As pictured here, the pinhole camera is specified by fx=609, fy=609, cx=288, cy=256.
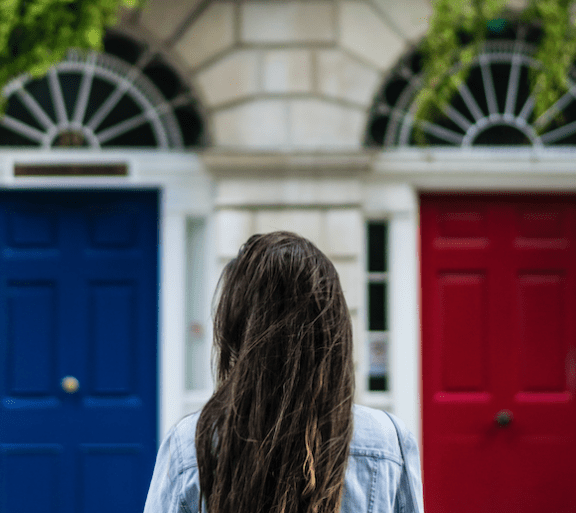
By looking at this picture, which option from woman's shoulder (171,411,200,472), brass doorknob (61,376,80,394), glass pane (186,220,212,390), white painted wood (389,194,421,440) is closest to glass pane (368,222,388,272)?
white painted wood (389,194,421,440)

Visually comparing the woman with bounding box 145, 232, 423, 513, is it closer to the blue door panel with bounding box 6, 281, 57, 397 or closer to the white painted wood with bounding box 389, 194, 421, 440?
the white painted wood with bounding box 389, 194, 421, 440

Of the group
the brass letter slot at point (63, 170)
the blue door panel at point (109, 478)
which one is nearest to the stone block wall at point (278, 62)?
the brass letter slot at point (63, 170)

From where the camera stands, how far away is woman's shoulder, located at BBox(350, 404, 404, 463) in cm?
125

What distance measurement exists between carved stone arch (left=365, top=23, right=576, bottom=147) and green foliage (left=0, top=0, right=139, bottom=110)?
206cm

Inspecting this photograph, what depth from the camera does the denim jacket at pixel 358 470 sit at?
1232 mm

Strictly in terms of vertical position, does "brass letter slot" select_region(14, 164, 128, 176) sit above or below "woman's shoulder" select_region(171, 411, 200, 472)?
above

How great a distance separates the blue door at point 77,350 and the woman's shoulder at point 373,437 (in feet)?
10.6

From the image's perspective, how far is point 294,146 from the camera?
411cm

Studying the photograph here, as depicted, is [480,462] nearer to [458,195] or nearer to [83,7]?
[458,195]

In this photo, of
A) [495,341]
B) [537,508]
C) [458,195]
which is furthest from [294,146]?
[537,508]

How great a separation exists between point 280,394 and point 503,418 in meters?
3.45

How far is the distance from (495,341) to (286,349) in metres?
3.41

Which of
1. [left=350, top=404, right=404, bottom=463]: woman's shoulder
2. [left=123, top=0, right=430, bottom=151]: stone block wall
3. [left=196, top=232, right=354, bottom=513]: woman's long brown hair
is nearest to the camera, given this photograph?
[left=196, top=232, right=354, bottom=513]: woman's long brown hair

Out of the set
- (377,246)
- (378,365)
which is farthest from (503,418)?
(377,246)
